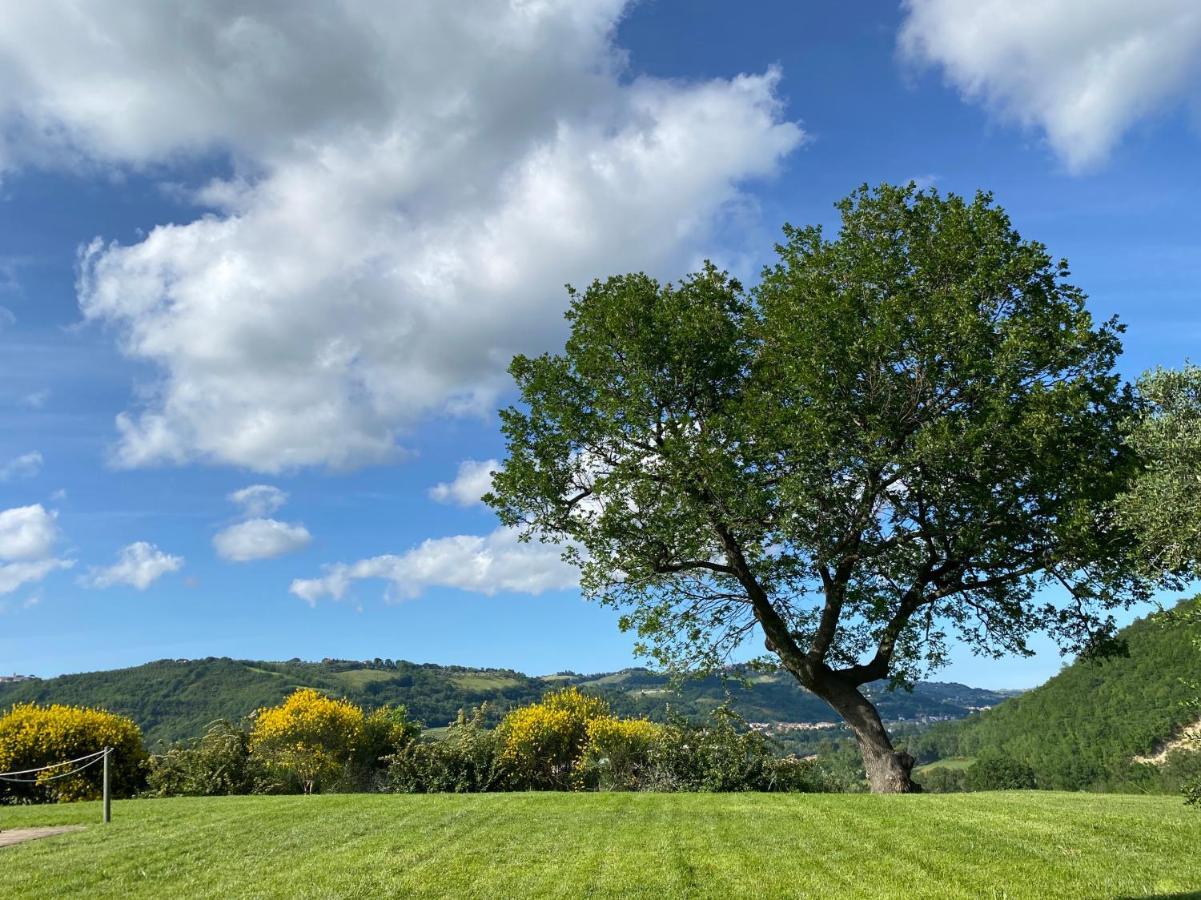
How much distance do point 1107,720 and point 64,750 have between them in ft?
446

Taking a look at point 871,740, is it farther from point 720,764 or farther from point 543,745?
point 543,745

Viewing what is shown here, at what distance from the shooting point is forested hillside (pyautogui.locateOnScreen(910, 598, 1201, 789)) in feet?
339

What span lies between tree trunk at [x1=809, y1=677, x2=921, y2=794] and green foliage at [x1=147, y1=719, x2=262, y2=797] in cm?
1663

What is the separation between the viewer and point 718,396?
A: 823 inches

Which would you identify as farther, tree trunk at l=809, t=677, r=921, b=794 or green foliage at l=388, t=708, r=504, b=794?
green foliage at l=388, t=708, r=504, b=794

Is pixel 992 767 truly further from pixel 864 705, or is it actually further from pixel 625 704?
pixel 625 704

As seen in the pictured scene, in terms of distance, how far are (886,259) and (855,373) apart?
12.3 feet

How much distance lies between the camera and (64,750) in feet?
77.0

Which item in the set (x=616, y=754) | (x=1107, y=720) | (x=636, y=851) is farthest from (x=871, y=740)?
(x=1107, y=720)

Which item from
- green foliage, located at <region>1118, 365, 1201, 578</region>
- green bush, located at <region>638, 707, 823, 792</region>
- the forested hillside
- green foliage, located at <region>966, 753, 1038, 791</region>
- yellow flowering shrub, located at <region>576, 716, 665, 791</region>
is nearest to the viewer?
green foliage, located at <region>1118, 365, 1201, 578</region>

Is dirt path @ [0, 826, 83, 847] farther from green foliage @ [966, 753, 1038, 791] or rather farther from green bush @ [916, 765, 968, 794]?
green bush @ [916, 765, 968, 794]

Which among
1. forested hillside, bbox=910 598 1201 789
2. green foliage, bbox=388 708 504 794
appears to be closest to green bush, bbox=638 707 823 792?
green foliage, bbox=388 708 504 794

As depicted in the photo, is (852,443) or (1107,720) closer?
(852,443)

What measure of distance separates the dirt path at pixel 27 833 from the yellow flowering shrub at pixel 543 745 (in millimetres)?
11287
